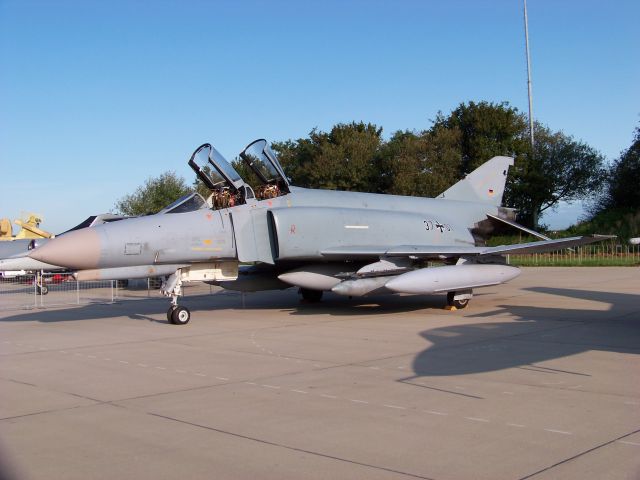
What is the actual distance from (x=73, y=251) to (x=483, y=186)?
11736mm

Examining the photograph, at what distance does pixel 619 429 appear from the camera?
507 centimetres

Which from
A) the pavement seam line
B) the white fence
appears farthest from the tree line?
the pavement seam line

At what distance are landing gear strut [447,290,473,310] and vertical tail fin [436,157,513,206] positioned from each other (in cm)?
480

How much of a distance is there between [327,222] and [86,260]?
16.4 feet

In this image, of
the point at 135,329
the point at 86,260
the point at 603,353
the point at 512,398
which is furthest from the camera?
the point at 135,329

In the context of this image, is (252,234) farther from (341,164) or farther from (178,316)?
(341,164)

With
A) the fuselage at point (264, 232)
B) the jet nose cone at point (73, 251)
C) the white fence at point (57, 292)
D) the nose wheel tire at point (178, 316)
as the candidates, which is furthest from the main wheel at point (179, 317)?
the white fence at point (57, 292)

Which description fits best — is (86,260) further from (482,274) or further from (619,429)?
(619,429)

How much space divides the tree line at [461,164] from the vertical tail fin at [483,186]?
21268 millimetres

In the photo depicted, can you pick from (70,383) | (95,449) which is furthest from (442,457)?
(70,383)

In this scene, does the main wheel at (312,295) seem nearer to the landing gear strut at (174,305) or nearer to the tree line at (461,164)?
the landing gear strut at (174,305)

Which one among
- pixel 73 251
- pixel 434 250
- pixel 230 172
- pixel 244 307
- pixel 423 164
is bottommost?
pixel 244 307

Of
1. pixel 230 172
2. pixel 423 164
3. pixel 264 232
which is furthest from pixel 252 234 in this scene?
pixel 423 164

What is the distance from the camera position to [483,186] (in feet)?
60.8
